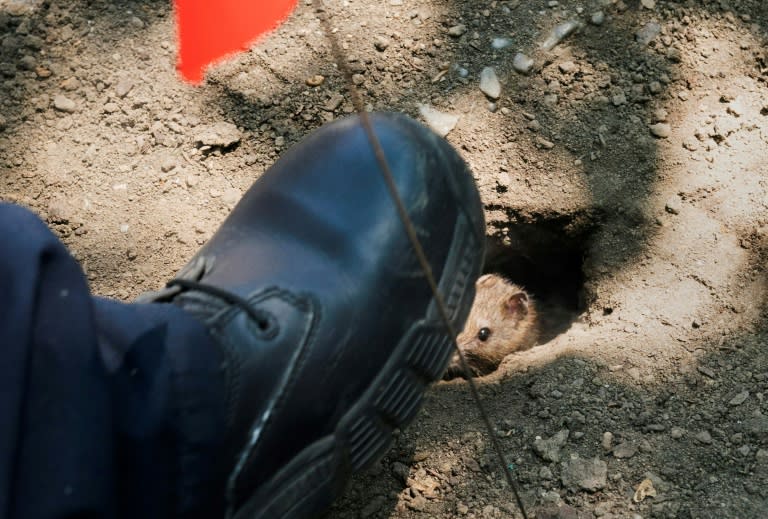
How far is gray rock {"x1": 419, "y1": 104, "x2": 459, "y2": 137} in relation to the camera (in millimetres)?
2775

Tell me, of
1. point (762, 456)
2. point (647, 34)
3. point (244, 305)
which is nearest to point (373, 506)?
point (244, 305)

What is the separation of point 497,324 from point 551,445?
2.07 m

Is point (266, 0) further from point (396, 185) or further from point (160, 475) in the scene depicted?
point (160, 475)

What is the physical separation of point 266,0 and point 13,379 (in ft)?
6.64

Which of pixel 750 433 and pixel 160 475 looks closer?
pixel 160 475

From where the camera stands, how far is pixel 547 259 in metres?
3.38

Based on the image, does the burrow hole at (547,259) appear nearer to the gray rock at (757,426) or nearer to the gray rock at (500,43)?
the gray rock at (500,43)

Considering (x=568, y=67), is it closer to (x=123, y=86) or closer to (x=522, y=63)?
(x=522, y=63)

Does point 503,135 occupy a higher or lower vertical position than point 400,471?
→ higher

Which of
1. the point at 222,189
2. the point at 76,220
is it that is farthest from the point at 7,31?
the point at 222,189

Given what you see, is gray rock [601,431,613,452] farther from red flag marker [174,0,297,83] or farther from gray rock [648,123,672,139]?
red flag marker [174,0,297,83]

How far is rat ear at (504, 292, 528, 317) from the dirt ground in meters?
1.01

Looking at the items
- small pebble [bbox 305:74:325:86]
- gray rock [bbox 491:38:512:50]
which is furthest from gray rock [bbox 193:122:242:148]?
gray rock [bbox 491:38:512:50]

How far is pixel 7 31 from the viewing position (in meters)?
2.92
